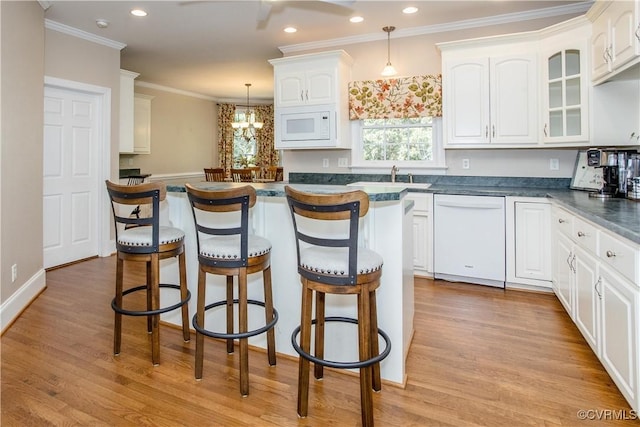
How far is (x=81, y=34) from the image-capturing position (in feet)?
14.4

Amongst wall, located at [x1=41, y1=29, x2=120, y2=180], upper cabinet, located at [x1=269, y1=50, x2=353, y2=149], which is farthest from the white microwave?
wall, located at [x1=41, y1=29, x2=120, y2=180]

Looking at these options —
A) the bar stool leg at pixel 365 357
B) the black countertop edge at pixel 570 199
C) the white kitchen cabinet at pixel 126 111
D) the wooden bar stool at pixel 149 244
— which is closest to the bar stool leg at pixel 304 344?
the bar stool leg at pixel 365 357

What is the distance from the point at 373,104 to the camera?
4.35 m

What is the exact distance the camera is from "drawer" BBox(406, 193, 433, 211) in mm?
3771

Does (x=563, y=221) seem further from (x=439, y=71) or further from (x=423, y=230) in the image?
(x=439, y=71)

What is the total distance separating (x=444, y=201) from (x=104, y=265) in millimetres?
3917

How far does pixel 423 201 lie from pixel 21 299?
12.0 feet

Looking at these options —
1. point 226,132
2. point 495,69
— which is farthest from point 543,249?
point 226,132

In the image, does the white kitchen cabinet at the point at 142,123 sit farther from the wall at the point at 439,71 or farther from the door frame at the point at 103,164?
the wall at the point at 439,71

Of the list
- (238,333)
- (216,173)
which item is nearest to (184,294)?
(238,333)

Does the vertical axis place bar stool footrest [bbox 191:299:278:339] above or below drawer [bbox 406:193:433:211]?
below

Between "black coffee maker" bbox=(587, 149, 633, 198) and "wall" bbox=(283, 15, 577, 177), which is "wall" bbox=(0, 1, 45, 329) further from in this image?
"black coffee maker" bbox=(587, 149, 633, 198)

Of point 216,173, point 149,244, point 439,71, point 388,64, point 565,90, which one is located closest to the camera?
point 149,244

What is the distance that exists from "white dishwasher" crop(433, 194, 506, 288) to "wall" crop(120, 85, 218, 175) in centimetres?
562
